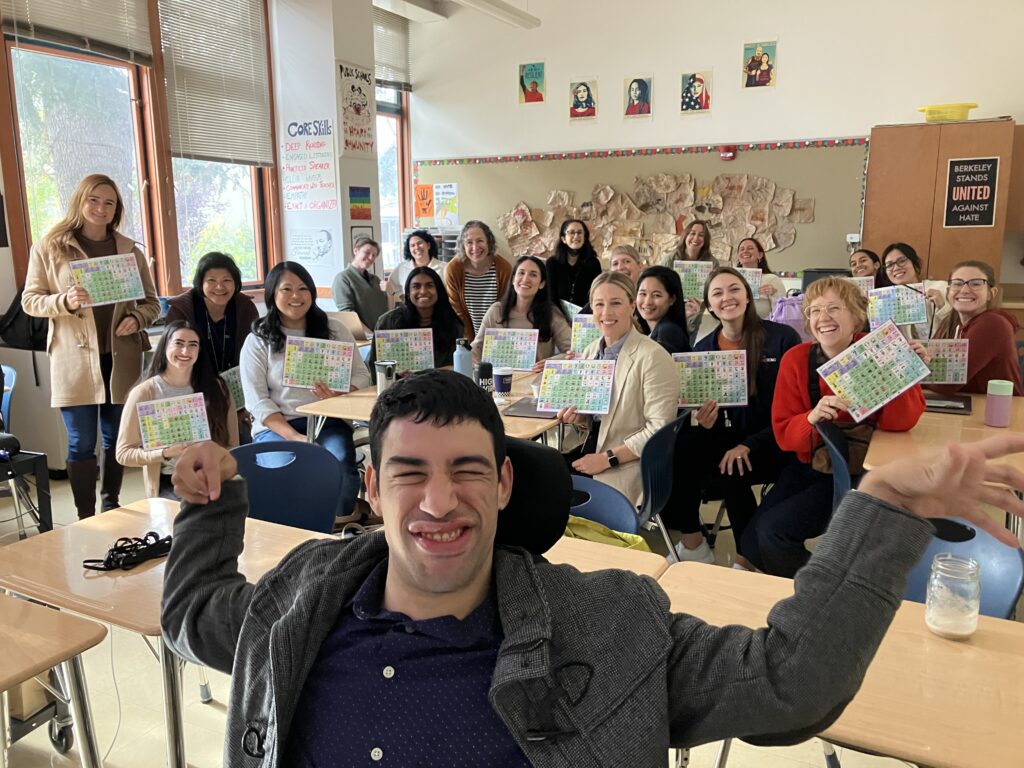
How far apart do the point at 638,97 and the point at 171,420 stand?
6.23 meters

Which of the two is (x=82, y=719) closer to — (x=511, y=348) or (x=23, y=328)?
(x=511, y=348)

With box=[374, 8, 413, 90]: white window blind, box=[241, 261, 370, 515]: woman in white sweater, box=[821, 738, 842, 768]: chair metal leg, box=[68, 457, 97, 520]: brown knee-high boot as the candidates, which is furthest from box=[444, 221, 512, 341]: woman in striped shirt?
box=[821, 738, 842, 768]: chair metal leg

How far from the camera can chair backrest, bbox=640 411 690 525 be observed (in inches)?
117

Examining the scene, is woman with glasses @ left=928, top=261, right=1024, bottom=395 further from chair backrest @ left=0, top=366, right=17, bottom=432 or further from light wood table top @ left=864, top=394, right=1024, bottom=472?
chair backrest @ left=0, top=366, right=17, bottom=432

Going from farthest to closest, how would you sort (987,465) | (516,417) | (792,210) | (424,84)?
1. (424,84)
2. (792,210)
3. (516,417)
4. (987,465)

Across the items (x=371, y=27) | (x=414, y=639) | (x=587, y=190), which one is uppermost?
(x=371, y=27)

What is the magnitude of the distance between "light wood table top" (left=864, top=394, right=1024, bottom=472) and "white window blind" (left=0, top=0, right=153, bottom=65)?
5.20 m

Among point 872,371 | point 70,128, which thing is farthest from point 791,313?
point 70,128

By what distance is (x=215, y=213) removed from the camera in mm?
6383

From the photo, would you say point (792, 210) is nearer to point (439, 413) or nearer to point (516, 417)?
point (516, 417)

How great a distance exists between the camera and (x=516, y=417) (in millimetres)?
3469

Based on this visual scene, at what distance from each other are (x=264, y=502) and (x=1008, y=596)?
207 centimetres

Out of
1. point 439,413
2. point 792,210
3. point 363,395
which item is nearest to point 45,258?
Answer: point 363,395

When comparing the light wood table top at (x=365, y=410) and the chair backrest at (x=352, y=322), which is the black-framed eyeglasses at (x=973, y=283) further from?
the chair backrest at (x=352, y=322)
